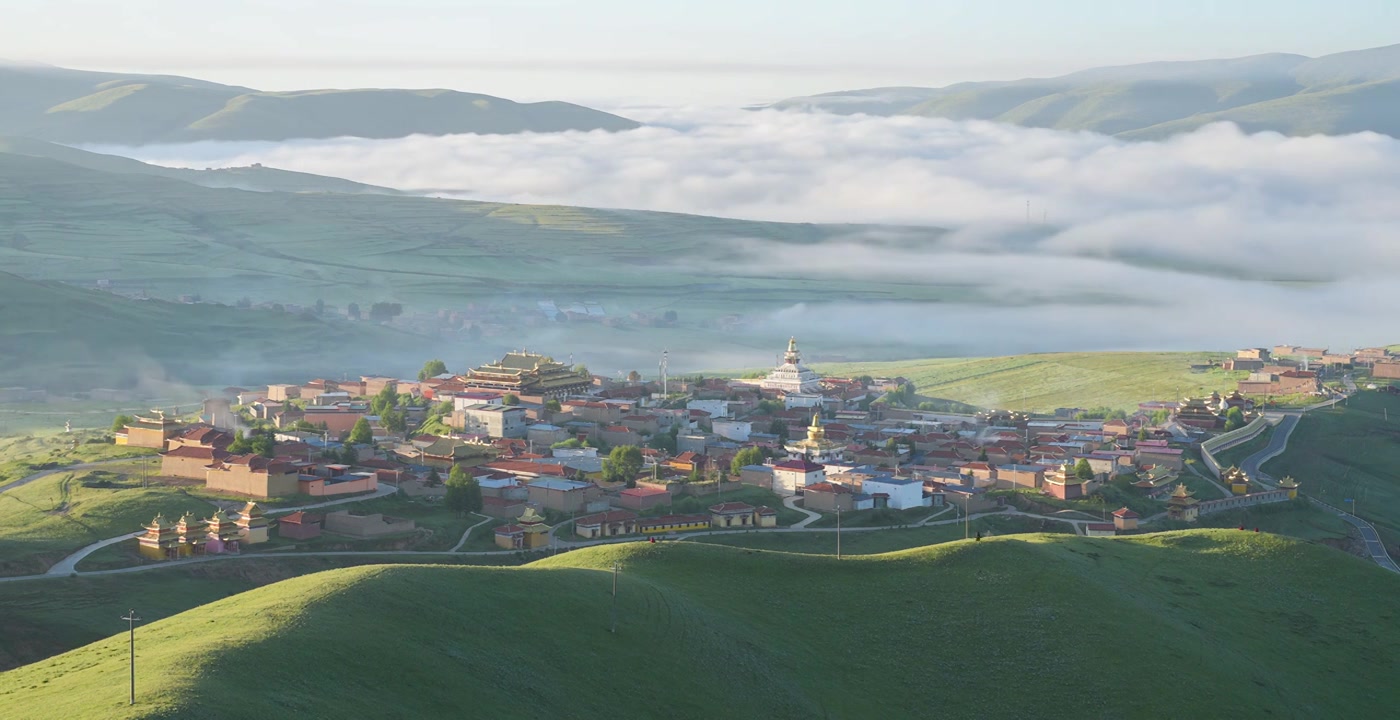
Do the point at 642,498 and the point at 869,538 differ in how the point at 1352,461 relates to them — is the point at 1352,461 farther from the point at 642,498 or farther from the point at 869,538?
the point at 642,498

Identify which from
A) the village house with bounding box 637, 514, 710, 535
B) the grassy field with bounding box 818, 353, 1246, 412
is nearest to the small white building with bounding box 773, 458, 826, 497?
the village house with bounding box 637, 514, 710, 535

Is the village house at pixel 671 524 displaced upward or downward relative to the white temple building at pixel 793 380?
downward

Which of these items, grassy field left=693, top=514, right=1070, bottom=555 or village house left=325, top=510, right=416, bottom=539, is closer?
village house left=325, top=510, right=416, bottom=539

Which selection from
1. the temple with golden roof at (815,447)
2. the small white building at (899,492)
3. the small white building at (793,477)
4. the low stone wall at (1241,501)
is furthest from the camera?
the temple with golden roof at (815,447)

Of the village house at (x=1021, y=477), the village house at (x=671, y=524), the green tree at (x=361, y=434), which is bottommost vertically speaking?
the village house at (x=671, y=524)

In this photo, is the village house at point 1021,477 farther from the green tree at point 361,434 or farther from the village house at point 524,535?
the green tree at point 361,434

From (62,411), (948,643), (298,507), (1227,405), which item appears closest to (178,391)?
(62,411)

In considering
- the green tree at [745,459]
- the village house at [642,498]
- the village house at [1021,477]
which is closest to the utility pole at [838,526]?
the village house at [642,498]

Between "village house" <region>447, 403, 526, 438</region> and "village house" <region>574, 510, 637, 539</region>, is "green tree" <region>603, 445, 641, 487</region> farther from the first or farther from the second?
"village house" <region>447, 403, 526, 438</region>
